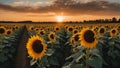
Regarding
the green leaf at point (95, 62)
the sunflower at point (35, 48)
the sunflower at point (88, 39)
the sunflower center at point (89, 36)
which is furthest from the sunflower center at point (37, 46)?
the green leaf at point (95, 62)

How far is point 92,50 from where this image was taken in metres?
6.91

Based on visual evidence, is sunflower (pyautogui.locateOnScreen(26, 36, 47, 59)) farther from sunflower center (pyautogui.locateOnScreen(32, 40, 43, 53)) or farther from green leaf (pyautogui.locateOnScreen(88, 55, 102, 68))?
green leaf (pyautogui.locateOnScreen(88, 55, 102, 68))

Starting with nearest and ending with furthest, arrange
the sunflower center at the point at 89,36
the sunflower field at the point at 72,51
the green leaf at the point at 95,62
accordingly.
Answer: the green leaf at the point at 95,62 < the sunflower field at the point at 72,51 < the sunflower center at the point at 89,36

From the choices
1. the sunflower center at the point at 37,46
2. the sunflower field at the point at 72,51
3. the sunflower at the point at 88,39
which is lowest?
the sunflower field at the point at 72,51

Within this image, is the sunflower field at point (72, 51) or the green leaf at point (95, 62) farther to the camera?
the sunflower field at point (72, 51)

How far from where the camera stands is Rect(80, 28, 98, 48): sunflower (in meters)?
6.86

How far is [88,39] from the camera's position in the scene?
275 inches

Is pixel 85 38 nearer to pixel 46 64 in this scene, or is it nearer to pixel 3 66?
pixel 46 64

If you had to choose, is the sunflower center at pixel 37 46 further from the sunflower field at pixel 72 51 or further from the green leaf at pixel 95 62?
the green leaf at pixel 95 62

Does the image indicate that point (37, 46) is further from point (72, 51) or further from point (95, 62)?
point (72, 51)

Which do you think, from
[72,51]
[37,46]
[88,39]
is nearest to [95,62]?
[88,39]

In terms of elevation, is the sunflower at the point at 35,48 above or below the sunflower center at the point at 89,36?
below

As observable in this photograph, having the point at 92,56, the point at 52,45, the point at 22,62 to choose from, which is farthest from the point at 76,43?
the point at 22,62

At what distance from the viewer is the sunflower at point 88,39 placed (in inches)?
270
